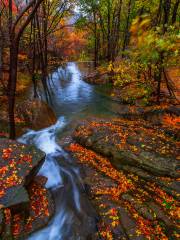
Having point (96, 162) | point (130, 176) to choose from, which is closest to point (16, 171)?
point (96, 162)

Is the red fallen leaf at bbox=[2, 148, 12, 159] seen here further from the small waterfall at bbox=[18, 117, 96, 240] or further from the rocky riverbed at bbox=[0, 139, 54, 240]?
the small waterfall at bbox=[18, 117, 96, 240]

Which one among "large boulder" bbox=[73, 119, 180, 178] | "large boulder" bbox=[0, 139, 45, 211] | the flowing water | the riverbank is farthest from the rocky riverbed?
"large boulder" bbox=[73, 119, 180, 178]

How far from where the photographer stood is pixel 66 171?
430 inches

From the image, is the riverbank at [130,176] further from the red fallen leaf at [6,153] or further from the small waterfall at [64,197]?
the red fallen leaf at [6,153]

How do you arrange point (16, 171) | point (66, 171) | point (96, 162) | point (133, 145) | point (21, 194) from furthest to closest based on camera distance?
point (133, 145)
point (96, 162)
point (66, 171)
point (16, 171)
point (21, 194)

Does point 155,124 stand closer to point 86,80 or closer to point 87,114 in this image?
point 87,114

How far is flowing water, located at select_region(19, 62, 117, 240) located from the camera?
7.91m

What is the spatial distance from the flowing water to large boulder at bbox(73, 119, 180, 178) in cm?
149

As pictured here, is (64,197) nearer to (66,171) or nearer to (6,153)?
(66,171)

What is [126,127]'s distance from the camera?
46.0 ft

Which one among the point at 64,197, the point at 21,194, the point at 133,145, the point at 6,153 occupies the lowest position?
the point at 64,197

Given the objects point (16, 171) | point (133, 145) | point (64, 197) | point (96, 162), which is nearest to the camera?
point (16, 171)

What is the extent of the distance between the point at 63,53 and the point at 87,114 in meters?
47.7

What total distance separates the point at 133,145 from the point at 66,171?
11.0 ft
